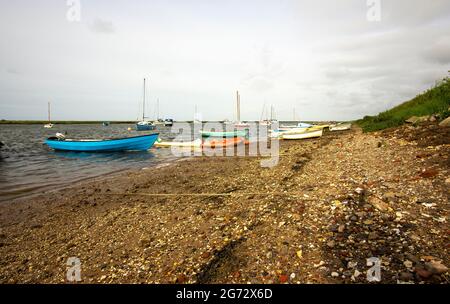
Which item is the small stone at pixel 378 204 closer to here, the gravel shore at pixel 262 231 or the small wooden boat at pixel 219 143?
the gravel shore at pixel 262 231

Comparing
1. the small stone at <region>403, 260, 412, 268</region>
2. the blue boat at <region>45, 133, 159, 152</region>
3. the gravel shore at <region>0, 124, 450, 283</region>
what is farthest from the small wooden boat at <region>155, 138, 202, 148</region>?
the small stone at <region>403, 260, 412, 268</region>

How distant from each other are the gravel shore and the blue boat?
2023 centimetres

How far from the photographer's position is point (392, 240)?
4672mm

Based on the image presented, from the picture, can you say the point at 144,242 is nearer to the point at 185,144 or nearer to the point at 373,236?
the point at 373,236

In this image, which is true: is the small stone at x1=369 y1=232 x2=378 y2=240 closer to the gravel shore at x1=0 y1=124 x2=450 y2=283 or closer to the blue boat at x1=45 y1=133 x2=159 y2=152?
the gravel shore at x1=0 y1=124 x2=450 y2=283

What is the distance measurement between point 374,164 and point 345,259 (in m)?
7.41

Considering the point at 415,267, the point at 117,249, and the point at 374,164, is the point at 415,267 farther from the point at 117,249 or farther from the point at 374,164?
the point at 374,164

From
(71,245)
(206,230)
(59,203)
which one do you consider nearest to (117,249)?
(71,245)

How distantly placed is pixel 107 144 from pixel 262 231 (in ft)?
95.6

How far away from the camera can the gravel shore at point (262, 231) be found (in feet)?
14.4

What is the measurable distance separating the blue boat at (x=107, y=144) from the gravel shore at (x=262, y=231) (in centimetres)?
2023

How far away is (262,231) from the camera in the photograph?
5.89 metres

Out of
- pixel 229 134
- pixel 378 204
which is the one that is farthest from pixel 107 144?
pixel 378 204

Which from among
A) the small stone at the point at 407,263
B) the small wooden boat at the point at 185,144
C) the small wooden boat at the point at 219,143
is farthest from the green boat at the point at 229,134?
the small stone at the point at 407,263
